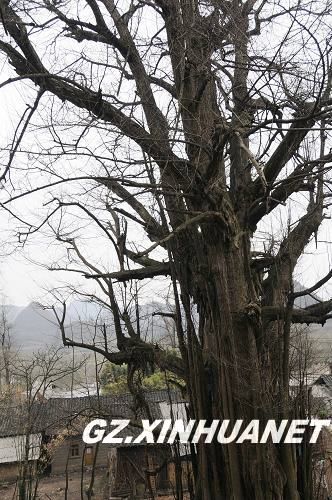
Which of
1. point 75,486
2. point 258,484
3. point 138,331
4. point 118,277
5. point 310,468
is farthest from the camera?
point 75,486

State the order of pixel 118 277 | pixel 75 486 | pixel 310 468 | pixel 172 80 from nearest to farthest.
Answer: pixel 310 468 < pixel 172 80 < pixel 118 277 < pixel 75 486

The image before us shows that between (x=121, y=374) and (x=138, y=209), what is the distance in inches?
820

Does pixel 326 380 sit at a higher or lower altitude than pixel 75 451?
higher

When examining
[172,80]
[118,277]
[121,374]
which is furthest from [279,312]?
[121,374]

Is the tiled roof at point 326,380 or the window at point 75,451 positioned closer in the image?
the window at point 75,451

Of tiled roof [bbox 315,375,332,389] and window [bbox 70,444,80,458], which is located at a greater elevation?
tiled roof [bbox 315,375,332,389]

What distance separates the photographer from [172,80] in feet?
13.9

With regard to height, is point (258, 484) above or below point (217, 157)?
below

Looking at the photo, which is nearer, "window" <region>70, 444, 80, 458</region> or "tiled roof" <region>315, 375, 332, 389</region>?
"window" <region>70, 444, 80, 458</region>

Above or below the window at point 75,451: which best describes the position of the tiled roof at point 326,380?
above

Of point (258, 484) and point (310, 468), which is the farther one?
point (310, 468)

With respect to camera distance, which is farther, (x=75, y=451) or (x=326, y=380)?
(x=326, y=380)

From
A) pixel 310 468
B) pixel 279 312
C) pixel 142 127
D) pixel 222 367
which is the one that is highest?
pixel 142 127

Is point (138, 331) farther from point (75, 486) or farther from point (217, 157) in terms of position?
point (75, 486)
